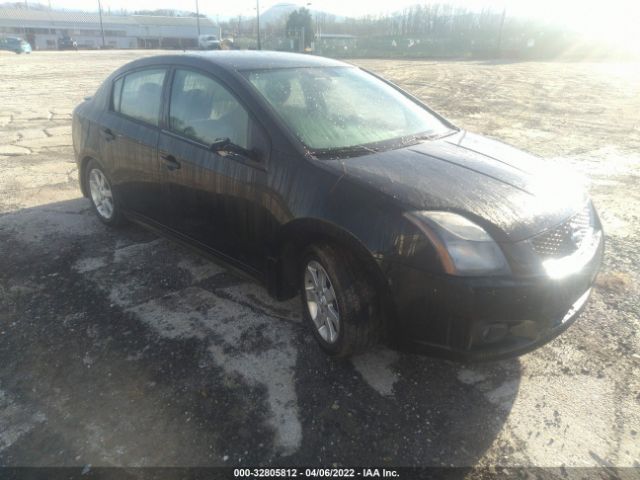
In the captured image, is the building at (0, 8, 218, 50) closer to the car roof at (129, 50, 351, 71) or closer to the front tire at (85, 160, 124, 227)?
the front tire at (85, 160, 124, 227)

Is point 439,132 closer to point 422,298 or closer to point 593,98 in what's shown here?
point 422,298

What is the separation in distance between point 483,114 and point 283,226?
387 inches

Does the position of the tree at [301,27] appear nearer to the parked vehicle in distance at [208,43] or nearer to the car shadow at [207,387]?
the parked vehicle in distance at [208,43]

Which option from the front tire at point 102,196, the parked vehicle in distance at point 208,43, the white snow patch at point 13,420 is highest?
the parked vehicle in distance at point 208,43

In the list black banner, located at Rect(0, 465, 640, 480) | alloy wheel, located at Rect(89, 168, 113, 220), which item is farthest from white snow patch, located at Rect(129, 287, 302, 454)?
alloy wheel, located at Rect(89, 168, 113, 220)

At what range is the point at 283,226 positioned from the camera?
2.66m

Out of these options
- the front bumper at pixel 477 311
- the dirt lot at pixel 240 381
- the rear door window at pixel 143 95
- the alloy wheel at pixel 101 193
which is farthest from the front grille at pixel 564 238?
the alloy wheel at pixel 101 193

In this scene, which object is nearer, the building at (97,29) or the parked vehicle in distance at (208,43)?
the parked vehicle in distance at (208,43)

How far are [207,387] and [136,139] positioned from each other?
2.16 m

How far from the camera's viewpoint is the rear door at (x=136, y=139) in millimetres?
3592

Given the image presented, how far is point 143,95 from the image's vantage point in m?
3.80

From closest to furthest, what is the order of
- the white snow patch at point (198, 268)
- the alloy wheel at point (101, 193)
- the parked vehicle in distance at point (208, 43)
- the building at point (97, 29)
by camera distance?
the white snow patch at point (198, 268), the alloy wheel at point (101, 193), the parked vehicle in distance at point (208, 43), the building at point (97, 29)

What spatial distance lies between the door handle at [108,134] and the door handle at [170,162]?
0.87 metres

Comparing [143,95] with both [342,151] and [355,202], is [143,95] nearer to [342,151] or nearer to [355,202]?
[342,151]
